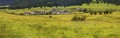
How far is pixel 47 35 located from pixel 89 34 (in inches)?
162

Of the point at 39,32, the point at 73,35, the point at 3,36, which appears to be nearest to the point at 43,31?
the point at 39,32

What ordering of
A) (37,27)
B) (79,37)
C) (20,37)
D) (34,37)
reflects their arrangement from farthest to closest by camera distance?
1. (37,27)
2. (79,37)
3. (34,37)
4. (20,37)

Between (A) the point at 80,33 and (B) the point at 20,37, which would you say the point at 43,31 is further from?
(B) the point at 20,37

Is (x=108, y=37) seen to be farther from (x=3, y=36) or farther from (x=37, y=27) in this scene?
(x=3, y=36)

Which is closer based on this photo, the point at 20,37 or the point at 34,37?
the point at 20,37

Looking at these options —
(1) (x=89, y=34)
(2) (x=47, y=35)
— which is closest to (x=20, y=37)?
(2) (x=47, y=35)

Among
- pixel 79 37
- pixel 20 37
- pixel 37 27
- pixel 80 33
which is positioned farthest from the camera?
pixel 37 27

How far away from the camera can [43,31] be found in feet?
99.7

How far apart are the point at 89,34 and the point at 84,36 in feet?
4.49

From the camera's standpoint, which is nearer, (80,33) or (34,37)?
(34,37)

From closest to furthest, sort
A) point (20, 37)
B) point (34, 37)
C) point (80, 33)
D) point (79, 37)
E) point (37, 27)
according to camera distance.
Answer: point (20, 37) < point (34, 37) < point (79, 37) < point (80, 33) < point (37, 27)

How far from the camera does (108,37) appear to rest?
2975 cm

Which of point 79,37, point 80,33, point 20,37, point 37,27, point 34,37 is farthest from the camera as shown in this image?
point 37,27

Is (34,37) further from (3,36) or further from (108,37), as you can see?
(108,37)
